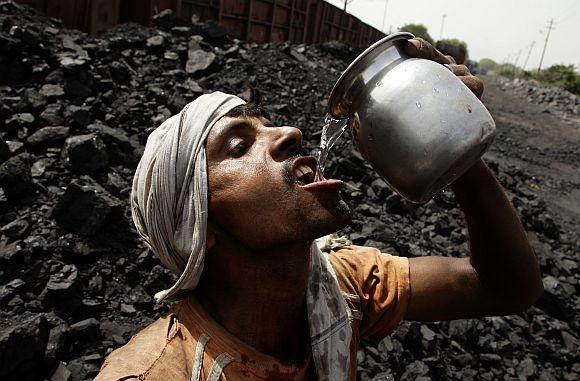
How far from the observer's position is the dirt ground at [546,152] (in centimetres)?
1005

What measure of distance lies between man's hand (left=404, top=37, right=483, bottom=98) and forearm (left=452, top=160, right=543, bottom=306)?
0.30 meters

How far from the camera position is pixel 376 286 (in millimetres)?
1994

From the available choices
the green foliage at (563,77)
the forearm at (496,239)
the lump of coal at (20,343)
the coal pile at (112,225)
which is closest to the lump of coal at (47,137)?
the coal pile at (112,225)

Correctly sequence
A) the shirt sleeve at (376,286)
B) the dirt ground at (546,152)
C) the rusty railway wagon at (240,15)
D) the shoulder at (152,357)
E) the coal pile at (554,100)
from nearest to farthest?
the shoulder at (152,357) < the shirt sleeve at (376,286) < the rusty railway wagon at (240,15) < the dirt ground at (546,152) < the coal pile at (554,100)

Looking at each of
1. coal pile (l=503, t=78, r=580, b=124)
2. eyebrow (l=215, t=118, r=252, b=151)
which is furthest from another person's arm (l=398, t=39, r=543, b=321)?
coal pile (l=503, t=78, r=580, b=124)

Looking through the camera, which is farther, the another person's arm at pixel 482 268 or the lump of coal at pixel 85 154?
the lump of coal at pixel 85 154

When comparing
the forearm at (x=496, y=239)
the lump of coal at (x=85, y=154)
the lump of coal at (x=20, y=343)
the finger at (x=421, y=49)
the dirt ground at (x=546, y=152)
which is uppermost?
the finger at (x=421, y=49)

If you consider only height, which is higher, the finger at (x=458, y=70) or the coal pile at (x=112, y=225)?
the finger at (x=458, y=70)

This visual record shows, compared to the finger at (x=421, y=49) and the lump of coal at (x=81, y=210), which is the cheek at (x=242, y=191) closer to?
the finger at (x=421, y=49)

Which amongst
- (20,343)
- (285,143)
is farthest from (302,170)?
(20,343)

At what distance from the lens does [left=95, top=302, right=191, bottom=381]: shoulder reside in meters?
1.39

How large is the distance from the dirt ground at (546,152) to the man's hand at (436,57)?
780cm

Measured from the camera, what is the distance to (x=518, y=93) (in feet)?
101

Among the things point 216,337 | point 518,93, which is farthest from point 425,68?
point 518,93
